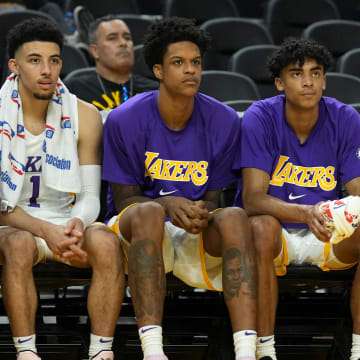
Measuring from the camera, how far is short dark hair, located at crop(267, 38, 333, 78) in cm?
311

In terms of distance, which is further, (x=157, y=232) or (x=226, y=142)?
(x=226, y=142)

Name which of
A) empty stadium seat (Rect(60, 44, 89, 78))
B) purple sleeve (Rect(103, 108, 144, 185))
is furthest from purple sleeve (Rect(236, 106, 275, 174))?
empty stadium seat (Rect(60, 44, 89, 78))

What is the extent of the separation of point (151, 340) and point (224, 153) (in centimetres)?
97

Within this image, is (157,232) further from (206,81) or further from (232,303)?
(206,81)

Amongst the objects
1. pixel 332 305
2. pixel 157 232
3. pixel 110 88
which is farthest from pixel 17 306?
pixel 110 88

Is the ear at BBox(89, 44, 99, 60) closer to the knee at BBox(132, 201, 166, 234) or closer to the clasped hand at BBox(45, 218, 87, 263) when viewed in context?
the clasped hand at BBox(45, 218, 87, 263)

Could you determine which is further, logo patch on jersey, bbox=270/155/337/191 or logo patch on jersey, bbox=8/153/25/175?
logo patch on jersey, bbox=270/155/337/191

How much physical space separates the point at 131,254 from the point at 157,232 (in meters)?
0.12

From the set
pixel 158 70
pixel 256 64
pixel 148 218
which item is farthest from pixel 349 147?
pixel 256 64

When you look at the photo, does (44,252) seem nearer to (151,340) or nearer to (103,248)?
(103,248)

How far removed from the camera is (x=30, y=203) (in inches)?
120

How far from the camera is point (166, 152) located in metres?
3.05

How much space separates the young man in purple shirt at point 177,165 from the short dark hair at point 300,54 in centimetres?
32

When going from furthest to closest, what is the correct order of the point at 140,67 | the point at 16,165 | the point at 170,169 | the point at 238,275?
the point at 140,67 < the point at 170,169 < the point at 16,165 < the point at 238,275
